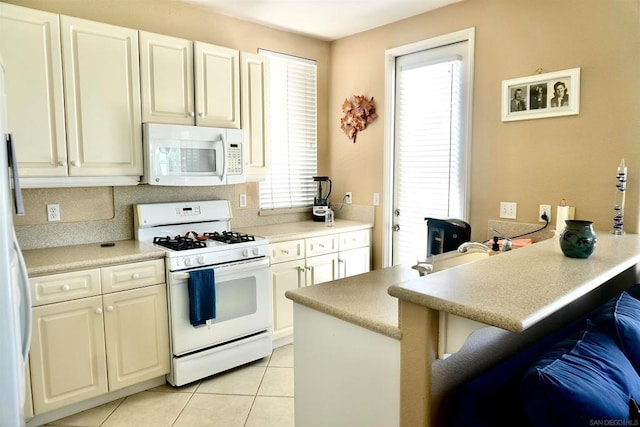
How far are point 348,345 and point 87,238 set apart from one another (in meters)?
2.19

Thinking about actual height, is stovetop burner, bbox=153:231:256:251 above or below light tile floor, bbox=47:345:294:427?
above

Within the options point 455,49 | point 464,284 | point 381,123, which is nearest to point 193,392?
point 464,284

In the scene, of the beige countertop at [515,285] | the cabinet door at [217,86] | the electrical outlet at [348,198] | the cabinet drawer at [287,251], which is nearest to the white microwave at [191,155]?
the cabinet door at [217,86]

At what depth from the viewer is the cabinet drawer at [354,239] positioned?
3703mm

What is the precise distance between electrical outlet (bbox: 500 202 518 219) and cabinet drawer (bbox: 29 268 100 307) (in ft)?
8.71

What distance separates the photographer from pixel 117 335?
2.52m

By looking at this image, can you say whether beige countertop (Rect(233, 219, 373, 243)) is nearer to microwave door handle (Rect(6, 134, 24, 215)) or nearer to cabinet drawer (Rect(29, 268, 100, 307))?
cabinet drawer (Rect(29, 268, 100, 307))

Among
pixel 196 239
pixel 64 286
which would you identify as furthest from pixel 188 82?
pixel 64 286

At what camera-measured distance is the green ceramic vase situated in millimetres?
1594

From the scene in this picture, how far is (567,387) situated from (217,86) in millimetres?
2801

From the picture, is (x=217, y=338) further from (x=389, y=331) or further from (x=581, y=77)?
(x=581, y=77)

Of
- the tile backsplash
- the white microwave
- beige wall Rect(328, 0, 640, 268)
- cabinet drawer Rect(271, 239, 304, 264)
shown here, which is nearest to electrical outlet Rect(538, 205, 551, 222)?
beige wall Rect(328, 0, 640, 268)

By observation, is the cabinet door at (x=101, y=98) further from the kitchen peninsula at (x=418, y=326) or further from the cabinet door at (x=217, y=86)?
the kitchen peninsula at (x=418, y=326)

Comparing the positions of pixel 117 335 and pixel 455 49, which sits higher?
pixel 455 49
